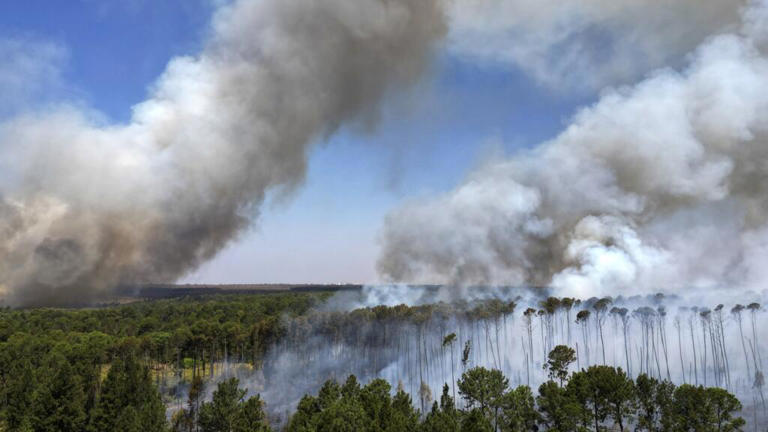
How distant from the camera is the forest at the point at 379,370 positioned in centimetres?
5141

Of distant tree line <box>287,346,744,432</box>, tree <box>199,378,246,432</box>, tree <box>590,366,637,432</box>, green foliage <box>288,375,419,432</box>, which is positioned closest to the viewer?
green foliage <box>288,375,419,432</box>

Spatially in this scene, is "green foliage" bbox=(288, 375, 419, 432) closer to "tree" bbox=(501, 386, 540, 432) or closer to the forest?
the forest

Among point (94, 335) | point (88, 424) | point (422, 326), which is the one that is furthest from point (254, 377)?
point (88, 424)

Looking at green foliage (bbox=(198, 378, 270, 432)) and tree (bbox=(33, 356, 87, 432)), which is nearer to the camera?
tree (bbox=(33, 356, 87, 432))

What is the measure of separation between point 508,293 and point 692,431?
140m

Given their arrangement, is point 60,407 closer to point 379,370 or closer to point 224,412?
point 224,412

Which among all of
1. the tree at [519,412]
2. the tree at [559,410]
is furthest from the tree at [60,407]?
the tree at [559,410]

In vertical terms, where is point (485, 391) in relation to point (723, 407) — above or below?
above

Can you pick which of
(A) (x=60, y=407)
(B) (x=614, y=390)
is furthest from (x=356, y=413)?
(A) (x=60, y=407)

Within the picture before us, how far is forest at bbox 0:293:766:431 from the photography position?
51406 millimetres

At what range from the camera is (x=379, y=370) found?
11956cm

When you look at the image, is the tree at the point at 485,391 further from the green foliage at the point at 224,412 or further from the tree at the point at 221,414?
the tree at the point at 221,414

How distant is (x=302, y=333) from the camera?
125500 mm

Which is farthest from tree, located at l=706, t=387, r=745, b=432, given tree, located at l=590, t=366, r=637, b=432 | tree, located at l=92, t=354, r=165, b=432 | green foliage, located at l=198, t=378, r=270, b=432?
tree, located at l=92, t=354, r=165, b=432
